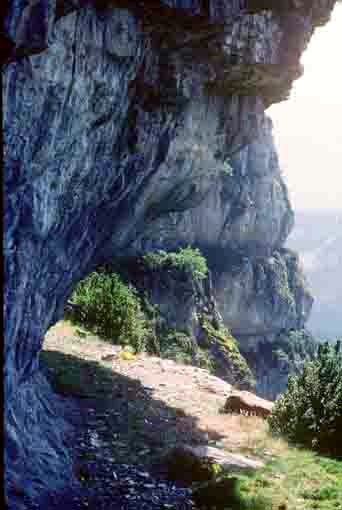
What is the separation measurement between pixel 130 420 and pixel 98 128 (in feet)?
23.6

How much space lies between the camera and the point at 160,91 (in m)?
14.1

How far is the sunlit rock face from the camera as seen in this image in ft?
25.3

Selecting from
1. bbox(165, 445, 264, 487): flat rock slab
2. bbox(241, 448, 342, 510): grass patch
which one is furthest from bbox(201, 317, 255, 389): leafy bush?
bbox(165, 445, 264, 487): flat rock slab

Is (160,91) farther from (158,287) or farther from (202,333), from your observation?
(202,333)

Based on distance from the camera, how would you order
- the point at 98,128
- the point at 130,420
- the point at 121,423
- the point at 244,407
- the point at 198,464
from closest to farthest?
1. the point at 198,464
2. the point at 98,128
3. the point at 121,423
4. the point at 130,420
5. the point at 244,407

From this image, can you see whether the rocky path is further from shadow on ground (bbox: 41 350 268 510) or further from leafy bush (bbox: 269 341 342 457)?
leafy bush (bbox: 269 341 342 457)

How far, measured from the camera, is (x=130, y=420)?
12484 millimetres

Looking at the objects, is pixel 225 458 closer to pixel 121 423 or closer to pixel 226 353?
pixel 121 423

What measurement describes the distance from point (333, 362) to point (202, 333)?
107 feet

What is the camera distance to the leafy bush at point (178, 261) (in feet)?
134

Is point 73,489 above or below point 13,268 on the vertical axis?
below

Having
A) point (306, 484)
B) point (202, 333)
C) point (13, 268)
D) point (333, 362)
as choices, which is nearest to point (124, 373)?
point (333, 362)

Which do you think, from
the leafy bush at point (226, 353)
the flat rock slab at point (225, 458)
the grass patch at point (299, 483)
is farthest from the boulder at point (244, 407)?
the leafy bush at point (226, 353)

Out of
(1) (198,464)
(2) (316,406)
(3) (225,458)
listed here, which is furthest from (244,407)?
(1) (198,464)
